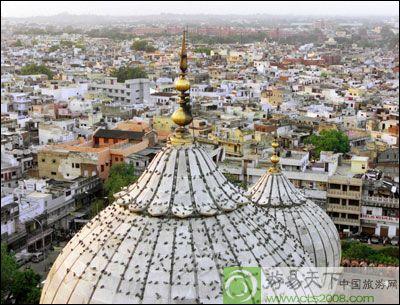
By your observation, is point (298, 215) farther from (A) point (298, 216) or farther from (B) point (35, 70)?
(B) point (35, 70)

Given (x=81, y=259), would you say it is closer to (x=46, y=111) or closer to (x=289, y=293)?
(x=289, y=293)

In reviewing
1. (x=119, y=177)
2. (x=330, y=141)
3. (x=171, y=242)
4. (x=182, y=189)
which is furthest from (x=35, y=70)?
(x=171, y=242)

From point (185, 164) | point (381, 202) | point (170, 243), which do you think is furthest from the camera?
point (381, 202)

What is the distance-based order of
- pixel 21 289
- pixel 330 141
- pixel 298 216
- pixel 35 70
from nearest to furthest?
pixel 298 216 → pixel 21 289 → pixel 330 141 → pixel 35 70

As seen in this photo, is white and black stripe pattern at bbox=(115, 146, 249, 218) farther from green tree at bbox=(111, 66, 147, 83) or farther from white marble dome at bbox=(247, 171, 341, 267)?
green tree at bbox=(111, 66, 147, 83)

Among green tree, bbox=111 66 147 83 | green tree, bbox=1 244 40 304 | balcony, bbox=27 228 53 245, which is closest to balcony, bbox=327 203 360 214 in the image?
balcony, bbox=27 228 53 245
